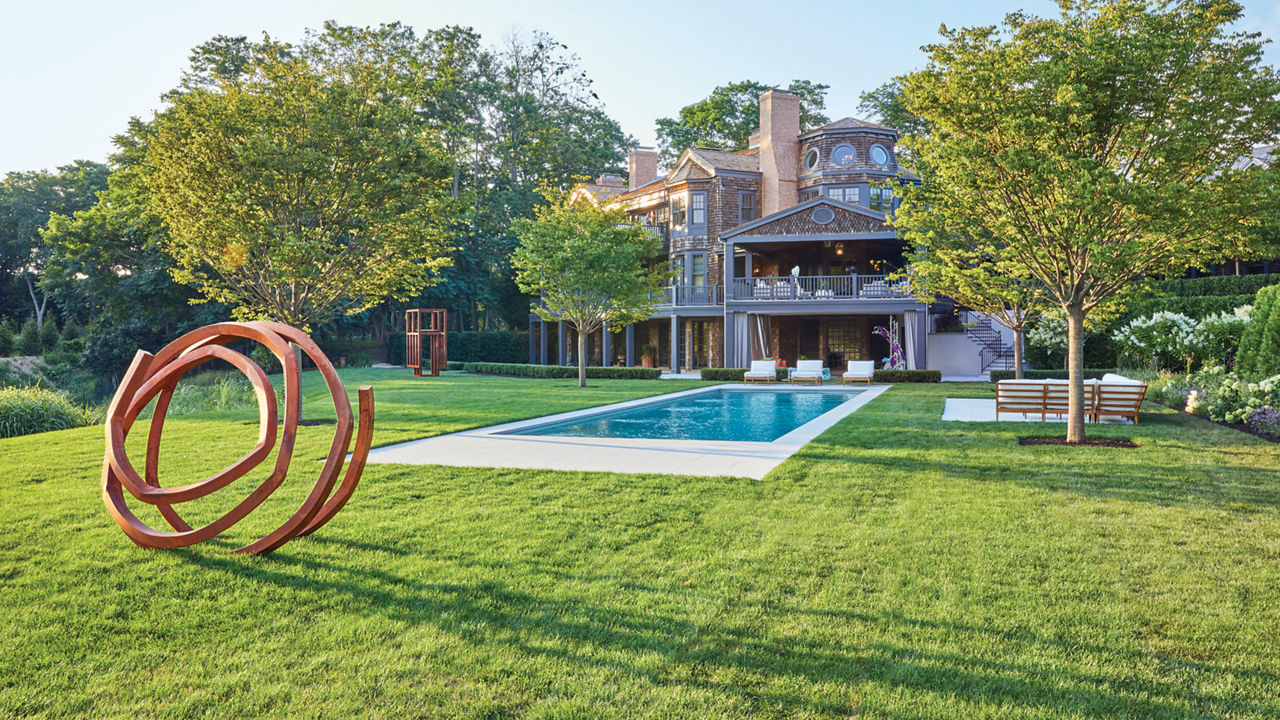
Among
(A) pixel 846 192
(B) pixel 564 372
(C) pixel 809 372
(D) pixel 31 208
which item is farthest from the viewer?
(D) pixel 31 208

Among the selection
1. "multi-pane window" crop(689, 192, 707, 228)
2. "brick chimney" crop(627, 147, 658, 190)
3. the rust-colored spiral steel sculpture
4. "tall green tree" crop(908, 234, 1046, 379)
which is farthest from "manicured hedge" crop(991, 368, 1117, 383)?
"brick chimney" crop(627, 147, 658, 190)

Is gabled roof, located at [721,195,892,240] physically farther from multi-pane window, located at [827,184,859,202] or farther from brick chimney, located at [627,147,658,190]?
brick chimney, located at [627,147,658,190]

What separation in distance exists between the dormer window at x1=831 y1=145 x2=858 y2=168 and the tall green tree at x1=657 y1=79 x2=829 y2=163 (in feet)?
47.3

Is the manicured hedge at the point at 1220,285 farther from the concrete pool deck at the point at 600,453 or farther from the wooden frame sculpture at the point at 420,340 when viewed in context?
the wooden frame sculpture at the point at 420,340

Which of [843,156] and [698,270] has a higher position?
[843,156]

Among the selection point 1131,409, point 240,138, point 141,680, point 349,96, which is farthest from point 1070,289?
point 240,138

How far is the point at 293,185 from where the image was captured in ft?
43.5

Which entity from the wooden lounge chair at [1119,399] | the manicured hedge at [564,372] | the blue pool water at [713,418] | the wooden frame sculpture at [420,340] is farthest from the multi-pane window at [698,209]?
the wooden lounge chair at [1119,399]

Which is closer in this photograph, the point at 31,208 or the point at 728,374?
the point at 728,374

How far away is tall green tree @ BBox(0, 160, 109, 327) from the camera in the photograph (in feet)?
154

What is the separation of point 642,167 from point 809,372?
20.1 metres

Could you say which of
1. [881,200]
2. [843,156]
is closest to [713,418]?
[881,200]

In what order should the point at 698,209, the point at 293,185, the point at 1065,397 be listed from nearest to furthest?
the point at 1065,397, the point at 293,185, the point at 698,209

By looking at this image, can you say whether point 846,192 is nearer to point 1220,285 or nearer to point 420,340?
point 1220,285
